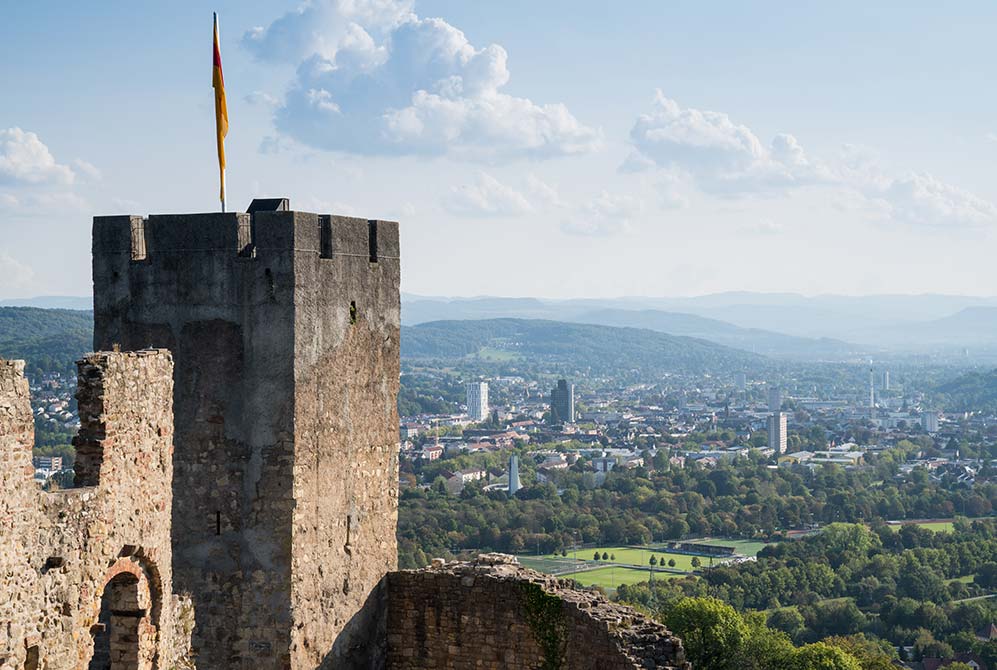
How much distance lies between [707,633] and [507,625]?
2548cm

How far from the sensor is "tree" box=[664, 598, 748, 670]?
37406mm

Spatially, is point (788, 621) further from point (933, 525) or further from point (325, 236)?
point (325, 236)

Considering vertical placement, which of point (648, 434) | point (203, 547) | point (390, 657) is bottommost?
point (648, 434)

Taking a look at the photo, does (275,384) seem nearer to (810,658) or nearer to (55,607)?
(55,607)

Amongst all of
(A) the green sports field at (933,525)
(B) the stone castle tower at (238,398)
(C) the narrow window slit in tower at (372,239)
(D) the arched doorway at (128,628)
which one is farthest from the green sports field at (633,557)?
(D) the arched doorway at (128,628)

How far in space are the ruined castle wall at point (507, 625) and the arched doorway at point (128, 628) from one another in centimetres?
457

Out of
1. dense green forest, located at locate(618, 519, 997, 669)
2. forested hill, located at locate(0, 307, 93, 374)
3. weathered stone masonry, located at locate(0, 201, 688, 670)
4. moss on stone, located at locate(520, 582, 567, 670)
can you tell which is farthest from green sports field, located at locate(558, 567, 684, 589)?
moss on stone, located at locate(520, 582, 567, 670)

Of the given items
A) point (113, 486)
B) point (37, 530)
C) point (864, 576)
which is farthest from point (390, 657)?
point (864, 576)

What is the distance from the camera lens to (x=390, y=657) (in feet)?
47.0

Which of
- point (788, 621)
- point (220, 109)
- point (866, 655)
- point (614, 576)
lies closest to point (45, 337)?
point (614, 576)

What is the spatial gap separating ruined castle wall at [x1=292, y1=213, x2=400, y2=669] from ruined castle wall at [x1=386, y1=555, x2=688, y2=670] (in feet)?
1.64

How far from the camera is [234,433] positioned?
12703 millimetres

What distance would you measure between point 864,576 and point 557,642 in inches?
3095

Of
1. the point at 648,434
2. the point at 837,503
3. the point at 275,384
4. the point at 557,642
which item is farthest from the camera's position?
the point at 648,434
